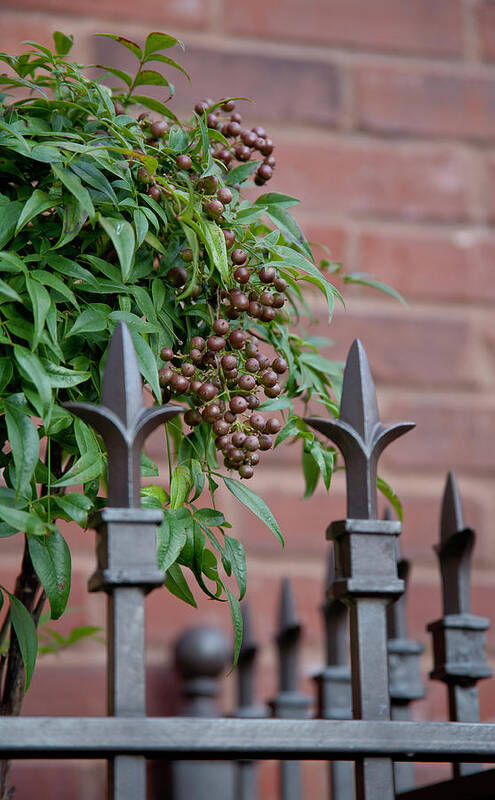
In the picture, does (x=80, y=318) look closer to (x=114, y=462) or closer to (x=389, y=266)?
(x=114, y=462)

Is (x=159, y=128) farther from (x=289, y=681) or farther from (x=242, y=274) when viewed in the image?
(x=289, y=681)

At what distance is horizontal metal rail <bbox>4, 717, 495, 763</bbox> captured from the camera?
0.56m

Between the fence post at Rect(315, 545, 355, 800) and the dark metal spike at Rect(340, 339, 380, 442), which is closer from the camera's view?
the dark metal spike at Rect(340, 339, 380, 442)

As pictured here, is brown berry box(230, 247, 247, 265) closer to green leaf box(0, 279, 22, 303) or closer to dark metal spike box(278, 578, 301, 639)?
green leaf box(0, 279, 22, 303)

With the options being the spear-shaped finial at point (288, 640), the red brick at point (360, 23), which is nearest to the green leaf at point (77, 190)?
the spear-shaped finial at point (288, 640)

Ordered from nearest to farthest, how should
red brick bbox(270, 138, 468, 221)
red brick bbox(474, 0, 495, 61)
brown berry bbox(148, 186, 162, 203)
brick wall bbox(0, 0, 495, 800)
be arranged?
brown berry bbox(148, 186, 162, 203)
brick wall bbox(0, 0, 495, 800)
red brick bbox(270, 138, 468, 221)
red brick bbox(474, 0, 495, 61)

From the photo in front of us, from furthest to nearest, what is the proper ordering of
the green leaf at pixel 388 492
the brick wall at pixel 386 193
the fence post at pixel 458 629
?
the brick wall at pixel 386 193
the fence post at pixel 458 629
the green leaf at pixel 388 492

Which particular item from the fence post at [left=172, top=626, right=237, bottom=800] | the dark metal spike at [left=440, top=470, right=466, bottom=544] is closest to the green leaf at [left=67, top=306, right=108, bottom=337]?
the dark metal spike at [left=440, top=470, right=466, bottom=544]

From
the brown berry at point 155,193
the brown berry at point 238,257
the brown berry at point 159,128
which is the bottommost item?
the brown berry at point 238,257

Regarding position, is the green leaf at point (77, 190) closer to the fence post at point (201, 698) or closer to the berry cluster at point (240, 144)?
the berry cluster at point (240, 144)

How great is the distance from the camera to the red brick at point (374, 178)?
Result: 171 centimetres

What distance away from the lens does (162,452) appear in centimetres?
155

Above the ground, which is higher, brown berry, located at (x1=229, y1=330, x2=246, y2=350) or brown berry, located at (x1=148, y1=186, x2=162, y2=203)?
brown berry, located at (x1=148, y1=186, x2=162, y2=203)

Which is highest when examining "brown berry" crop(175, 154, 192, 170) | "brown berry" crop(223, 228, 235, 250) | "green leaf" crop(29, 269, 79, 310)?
"brown berry" crop(175, 154, 192, 170)
